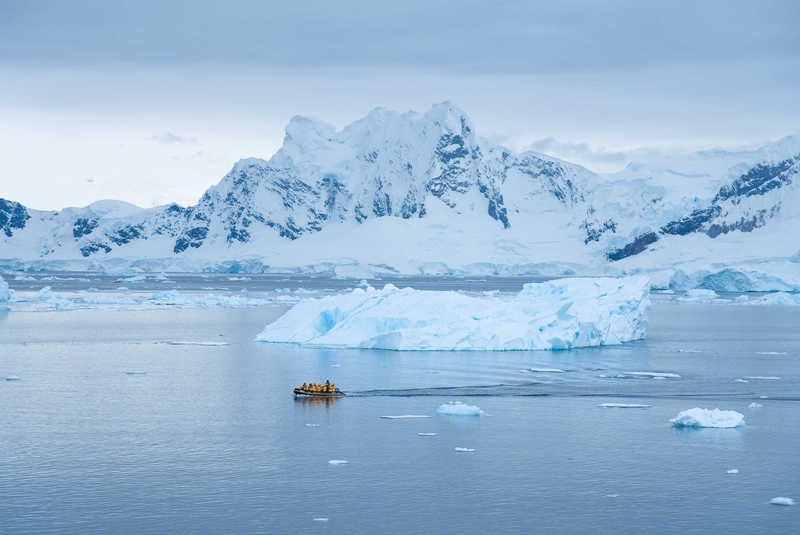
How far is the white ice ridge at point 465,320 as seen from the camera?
37.4 m

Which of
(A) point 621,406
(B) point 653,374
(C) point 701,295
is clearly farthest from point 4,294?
(C) point 701,295

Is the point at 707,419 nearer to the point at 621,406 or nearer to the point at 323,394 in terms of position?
the point at 621,406

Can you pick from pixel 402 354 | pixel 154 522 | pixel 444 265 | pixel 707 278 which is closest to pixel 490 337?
pixel 402 354

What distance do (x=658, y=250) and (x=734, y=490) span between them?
147 m

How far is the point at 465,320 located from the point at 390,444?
1712 cm

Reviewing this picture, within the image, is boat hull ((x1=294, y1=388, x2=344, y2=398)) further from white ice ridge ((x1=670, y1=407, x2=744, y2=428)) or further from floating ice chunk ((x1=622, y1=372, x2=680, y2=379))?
floating ice chunk ((x1=622, y1=372, x2=680, y2=379))

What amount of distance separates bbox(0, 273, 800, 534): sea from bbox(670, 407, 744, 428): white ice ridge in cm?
21

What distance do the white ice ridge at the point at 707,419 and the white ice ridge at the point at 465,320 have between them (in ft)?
49.6

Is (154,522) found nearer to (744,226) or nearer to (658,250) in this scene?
(658,250)

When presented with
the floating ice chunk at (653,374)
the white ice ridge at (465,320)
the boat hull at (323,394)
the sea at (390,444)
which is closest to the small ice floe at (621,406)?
the sea at (390,444)

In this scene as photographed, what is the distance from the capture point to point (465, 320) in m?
37.4

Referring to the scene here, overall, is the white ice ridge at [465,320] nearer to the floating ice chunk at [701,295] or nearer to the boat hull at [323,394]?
the boat hull at [323,394]

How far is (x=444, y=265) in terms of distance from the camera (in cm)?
16375

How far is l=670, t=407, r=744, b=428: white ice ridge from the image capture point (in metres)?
22.3
